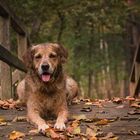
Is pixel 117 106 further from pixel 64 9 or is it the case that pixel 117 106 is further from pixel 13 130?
pixel 64 9

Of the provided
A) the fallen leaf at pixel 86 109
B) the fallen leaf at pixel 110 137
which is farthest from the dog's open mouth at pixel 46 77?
the fallen leaf at pixel 110 137

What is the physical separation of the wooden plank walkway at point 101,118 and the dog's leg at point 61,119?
0.34 feet

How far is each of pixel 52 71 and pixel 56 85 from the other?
1.34 ft

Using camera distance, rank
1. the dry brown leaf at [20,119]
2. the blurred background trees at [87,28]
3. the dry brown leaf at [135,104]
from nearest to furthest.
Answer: the dry brown leaf at [20,119] < the dry brown leaf at [135,104] < the blurred background trees at [87,28]

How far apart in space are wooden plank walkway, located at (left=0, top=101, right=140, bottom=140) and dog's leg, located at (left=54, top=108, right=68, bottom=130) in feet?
0.34

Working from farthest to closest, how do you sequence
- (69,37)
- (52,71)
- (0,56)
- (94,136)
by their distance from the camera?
(69,37) < (0,56) < (52,71) < (94,136)

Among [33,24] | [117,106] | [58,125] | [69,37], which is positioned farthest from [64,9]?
[58,125]

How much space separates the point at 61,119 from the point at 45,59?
828mm

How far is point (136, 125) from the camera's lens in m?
6.24

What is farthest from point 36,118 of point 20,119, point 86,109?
point 86,109

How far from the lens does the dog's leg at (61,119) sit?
20.3ft

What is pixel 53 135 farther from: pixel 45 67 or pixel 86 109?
pixel 86 109

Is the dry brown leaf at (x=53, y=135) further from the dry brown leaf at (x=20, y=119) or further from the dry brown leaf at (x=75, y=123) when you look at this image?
→ the dry brown leaf at (x=20, y=119)

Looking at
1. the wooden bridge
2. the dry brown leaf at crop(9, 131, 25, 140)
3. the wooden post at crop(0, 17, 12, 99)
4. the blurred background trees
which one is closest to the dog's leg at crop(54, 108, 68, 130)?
the wooden bridge
